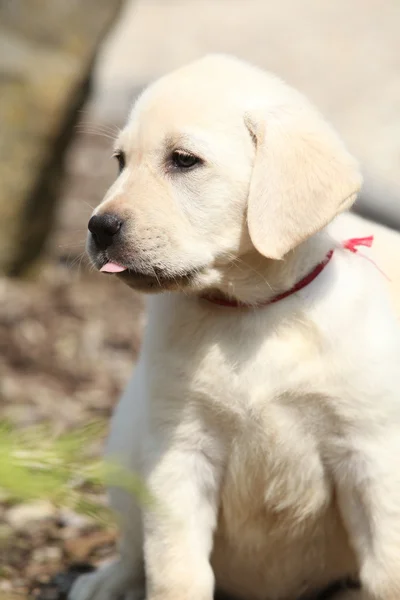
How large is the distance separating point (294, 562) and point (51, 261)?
3.97 m

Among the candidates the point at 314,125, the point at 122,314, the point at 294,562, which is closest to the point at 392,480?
the point at 294,562

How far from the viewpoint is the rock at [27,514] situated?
14.0 ft

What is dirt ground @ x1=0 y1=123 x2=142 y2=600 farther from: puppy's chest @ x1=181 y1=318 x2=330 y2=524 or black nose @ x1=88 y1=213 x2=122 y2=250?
black nose @ x1=88 y1=213 x2=122 y2=250

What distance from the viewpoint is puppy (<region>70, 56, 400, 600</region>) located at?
2939 millimetres

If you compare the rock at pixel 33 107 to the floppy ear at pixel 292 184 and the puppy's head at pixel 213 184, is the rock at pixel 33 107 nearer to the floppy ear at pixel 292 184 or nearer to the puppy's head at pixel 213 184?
the puppy's head at pixel 213 184

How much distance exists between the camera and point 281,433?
306 centimetres

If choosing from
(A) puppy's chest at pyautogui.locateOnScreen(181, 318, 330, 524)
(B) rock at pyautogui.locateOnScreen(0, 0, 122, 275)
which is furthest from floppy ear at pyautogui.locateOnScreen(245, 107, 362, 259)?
(B) rock at pyautogui.locateOnScreen(0, 0, 122, 275)

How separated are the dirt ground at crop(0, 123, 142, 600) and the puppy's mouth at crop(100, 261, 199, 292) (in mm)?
1333

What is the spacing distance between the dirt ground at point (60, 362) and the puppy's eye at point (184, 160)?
154cm

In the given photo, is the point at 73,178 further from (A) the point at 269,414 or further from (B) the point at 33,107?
(A) the point at 269,414

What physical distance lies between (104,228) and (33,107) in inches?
159

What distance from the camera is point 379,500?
300 cm

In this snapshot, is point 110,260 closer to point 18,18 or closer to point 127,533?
point 127,533

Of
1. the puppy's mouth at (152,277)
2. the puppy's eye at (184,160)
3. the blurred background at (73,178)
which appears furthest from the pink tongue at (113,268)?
the blurred background at (73,178)
